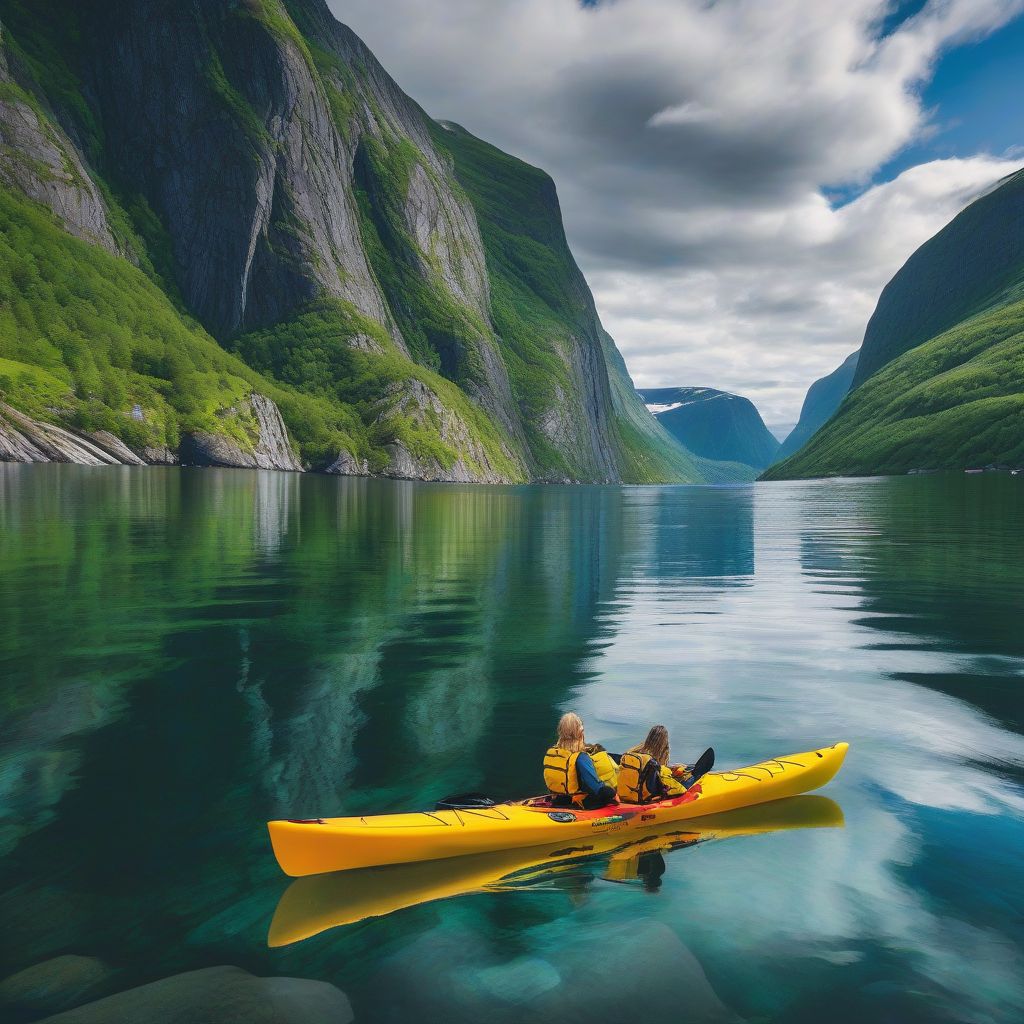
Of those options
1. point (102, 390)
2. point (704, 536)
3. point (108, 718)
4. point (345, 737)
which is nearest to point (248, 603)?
point (108, 718)

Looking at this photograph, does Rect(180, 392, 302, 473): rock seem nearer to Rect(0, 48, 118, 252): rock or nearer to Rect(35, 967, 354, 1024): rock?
Rect(0, 48, 118, 252): rock

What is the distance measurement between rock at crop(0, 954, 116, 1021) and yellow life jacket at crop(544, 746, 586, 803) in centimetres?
619

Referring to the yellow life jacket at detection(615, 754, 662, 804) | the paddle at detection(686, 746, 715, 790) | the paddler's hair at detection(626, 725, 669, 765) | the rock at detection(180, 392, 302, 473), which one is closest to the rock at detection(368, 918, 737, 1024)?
the yellow life jacket at detection(615, 754, 662, 804)

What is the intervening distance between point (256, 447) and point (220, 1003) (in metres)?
181

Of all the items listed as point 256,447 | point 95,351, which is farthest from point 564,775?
point 95,351

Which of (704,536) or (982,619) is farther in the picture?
(704,536)

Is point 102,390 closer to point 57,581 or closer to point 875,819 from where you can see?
point 57,581

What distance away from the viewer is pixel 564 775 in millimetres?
12102

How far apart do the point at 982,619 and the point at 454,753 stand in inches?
810

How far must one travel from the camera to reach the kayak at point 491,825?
1030 centimetres

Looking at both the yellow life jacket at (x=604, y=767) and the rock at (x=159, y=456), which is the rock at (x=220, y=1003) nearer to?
the yellow life jacket at (x=604, y=767)

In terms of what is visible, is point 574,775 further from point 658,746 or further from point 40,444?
point 40,444

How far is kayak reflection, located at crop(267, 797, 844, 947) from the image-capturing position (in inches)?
391

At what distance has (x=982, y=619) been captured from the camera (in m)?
26.9
